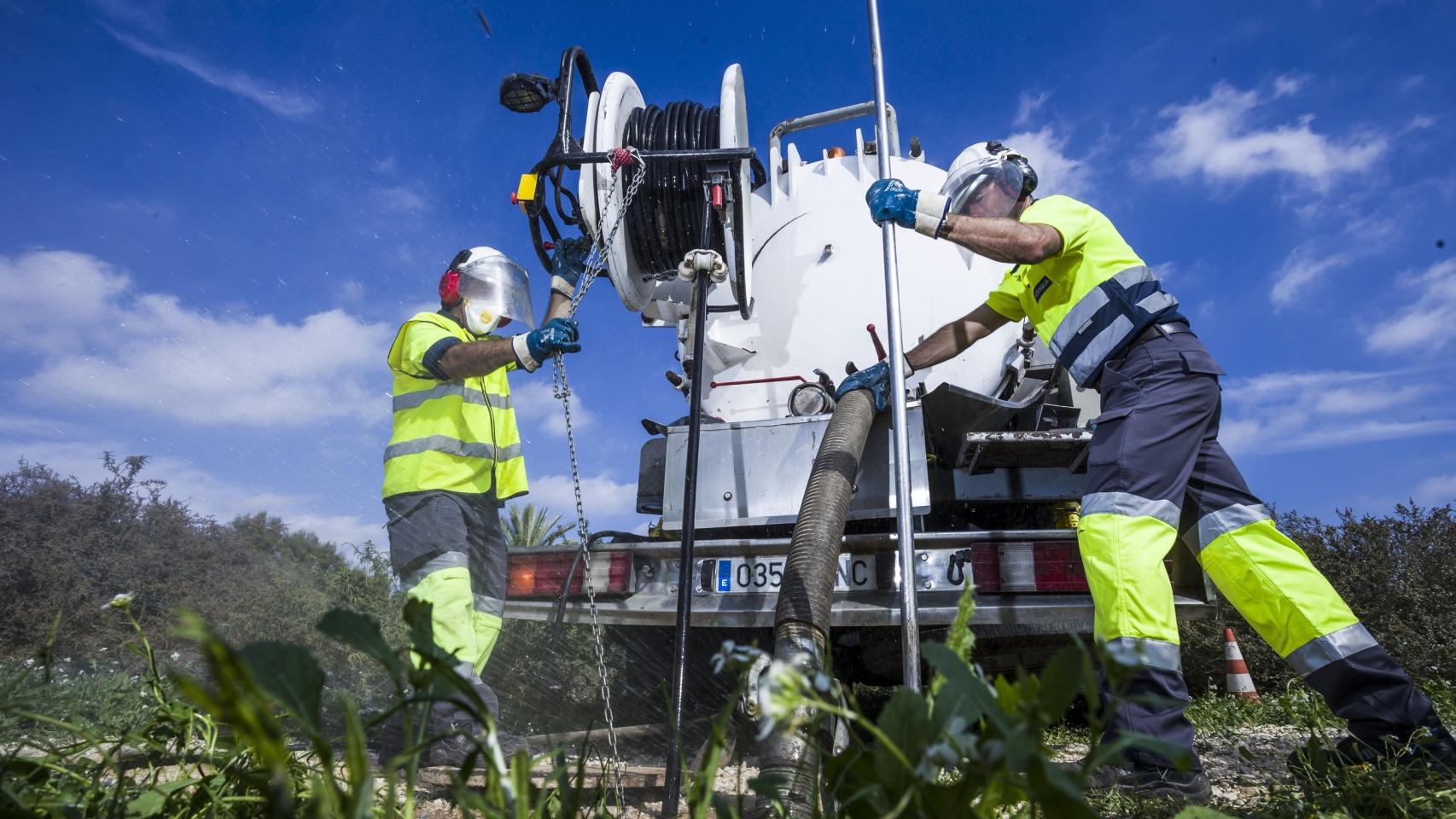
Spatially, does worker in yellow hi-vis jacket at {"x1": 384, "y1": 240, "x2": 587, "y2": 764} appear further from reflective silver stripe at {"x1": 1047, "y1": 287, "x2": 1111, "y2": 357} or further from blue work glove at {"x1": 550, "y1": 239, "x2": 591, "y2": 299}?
reflective silver stripe at {"x1": 1047, "y1": 287, "x2": 1111, "y2": 357}

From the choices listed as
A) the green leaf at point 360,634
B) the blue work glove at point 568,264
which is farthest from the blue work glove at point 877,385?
the green leaf at point 360,634

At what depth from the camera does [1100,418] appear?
242 centimetres

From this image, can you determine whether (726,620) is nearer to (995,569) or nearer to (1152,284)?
(995,569)

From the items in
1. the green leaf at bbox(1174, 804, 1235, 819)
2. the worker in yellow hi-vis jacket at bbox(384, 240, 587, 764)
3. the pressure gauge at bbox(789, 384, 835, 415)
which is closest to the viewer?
the green leaf at bbox(1174, 804, 1235, 819)

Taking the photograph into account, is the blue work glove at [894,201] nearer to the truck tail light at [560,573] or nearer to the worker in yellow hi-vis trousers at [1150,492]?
the worker in yellow hi-vis trousers at [1150,492]

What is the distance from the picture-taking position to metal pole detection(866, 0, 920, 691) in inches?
85.9

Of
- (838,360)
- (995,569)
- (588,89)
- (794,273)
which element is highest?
(588,89)

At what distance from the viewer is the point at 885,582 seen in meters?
2.87

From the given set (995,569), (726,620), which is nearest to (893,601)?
(995,569)

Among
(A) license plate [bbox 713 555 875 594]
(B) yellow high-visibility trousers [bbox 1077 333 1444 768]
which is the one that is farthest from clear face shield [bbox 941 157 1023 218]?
(A) license plate [bbox 713 555 875 594]

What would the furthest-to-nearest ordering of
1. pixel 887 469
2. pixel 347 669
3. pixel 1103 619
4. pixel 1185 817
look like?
pixel 347 669, pixel 887 469, pixel 1103 619, pixel 1185 817

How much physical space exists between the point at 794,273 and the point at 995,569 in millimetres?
1832

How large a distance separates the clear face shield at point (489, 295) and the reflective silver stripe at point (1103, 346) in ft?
7.82

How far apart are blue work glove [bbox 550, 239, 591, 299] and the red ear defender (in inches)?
16.4
